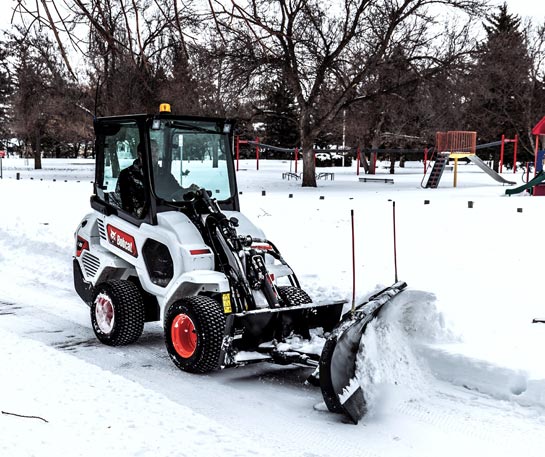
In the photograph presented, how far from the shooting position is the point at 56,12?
347 cm

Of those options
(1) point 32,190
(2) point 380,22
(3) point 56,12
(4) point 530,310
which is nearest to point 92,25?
(3) point 56,12

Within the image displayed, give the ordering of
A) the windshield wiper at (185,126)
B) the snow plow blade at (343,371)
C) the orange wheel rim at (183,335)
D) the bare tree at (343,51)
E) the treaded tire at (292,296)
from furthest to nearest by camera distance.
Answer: the bare tree at (343,51), the windshield wiper at (185,126), the treaded tire at (292,296), the orange wheel rim at (183,335), the snow plow blade at (343,371)

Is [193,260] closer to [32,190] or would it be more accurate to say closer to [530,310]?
[530,310]

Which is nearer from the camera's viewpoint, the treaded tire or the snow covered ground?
the snow covered ground

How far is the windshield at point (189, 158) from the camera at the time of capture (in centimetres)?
627

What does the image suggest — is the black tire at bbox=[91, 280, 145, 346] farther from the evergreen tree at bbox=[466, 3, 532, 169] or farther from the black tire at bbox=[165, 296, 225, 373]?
the evergreen tree at bbox=[466, 3, 532, 169]

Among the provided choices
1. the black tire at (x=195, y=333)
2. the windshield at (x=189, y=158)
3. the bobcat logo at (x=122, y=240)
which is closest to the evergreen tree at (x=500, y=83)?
the windshield at (x=189, y=158)

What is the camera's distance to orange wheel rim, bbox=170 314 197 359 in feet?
17.8

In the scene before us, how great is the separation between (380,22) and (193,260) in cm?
1923

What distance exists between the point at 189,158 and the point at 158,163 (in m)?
0.37

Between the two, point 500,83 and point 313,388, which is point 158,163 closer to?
point 313,388

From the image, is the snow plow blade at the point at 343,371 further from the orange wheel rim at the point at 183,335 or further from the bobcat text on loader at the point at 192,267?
the orange wheel rim at the point at 183,335

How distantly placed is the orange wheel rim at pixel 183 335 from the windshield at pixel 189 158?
132cm

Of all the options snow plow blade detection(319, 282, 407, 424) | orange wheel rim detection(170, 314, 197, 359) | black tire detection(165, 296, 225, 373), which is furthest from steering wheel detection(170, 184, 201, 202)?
snow plow blade detection(319, 282, 407, 424)
